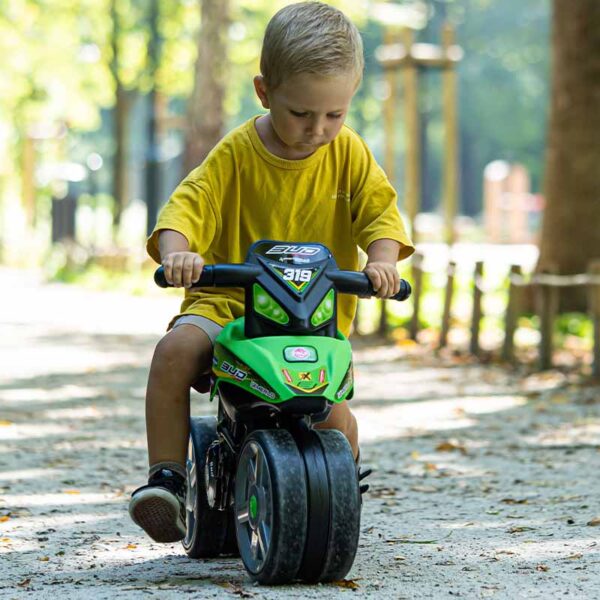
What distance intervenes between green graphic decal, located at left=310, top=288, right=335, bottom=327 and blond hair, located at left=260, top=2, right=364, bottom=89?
0.62 m

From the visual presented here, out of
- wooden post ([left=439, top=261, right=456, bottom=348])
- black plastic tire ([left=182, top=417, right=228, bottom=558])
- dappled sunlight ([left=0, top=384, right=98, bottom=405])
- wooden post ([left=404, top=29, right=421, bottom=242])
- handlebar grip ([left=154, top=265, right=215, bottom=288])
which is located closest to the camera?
handlebar grip ([left=154, top=265, right=215, bottom=288])

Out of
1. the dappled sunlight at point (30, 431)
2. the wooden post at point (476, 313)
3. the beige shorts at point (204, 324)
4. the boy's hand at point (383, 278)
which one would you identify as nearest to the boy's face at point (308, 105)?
the boy's hand at point (383, 278)

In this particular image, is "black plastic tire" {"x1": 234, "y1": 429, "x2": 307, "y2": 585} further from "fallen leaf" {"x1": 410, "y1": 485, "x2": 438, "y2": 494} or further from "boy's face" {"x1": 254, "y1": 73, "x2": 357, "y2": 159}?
"fallen leaf" {"x1": 410, "y1": 485, "x2": 438, "y2": 494}

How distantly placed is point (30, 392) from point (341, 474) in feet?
22.2

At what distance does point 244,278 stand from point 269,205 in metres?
0.42

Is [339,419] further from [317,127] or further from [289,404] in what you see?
[317,127]

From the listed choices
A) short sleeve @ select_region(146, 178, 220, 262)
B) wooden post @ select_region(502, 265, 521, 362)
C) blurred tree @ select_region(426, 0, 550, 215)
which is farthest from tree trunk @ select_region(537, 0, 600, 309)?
blurred tree @ select_region(426, 0, 550, 215)

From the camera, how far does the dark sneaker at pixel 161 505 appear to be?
421 cm

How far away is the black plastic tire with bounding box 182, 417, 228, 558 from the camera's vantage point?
452 cm

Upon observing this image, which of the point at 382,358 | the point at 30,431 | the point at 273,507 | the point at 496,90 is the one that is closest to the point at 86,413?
the point at 30,431

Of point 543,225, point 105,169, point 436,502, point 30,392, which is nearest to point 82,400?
point 30,392

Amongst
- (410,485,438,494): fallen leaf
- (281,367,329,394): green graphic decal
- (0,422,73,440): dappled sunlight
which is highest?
(281,367,329,394): green graphic decal

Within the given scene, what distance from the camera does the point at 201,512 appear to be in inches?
178

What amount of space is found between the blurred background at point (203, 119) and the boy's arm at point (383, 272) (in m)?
1.04
